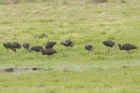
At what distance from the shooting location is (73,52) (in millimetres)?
16828

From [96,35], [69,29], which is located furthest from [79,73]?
[69,29]

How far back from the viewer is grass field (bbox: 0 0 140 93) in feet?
38.5

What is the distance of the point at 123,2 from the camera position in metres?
32.1

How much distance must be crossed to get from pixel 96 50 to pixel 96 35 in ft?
8.29

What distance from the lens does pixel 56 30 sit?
69.5 feet

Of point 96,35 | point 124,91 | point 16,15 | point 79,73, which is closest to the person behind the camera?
point 124,91

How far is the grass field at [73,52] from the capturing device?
11.8 meters

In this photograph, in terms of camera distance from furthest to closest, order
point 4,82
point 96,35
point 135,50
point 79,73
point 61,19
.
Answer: point 61,19, point 96,35, point 135,50, point 79,73, point 4,82

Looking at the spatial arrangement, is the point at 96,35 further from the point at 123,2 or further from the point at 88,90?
the point at 123,2

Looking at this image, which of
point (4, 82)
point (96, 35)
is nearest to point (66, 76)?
point (4, 82)

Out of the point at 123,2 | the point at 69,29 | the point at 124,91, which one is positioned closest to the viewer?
the point at 124,91

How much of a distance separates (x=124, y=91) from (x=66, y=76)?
90.8 inches

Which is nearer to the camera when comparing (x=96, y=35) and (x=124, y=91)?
(x=124, y=91)

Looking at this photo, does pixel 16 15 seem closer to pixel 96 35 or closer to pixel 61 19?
pixel 61 19
